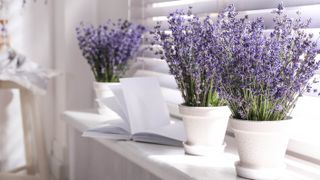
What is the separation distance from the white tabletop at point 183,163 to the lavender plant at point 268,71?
143mm

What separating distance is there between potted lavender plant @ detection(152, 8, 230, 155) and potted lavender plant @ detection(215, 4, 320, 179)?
5.4 inches

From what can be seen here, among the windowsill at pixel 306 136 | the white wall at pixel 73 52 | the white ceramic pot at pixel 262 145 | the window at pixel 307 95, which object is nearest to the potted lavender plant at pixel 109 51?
the window at pixel 307 95

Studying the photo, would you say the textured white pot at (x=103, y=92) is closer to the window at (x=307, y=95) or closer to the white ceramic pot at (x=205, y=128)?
the window at (x=307, y=95)

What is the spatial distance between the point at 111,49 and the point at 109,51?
1 centimetres

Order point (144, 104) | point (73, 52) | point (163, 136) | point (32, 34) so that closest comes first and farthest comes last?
point (163, 136), point (144, 104), point (73, 52), point (32, 34)

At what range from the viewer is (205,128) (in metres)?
1.05

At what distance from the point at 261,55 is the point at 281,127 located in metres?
0.14

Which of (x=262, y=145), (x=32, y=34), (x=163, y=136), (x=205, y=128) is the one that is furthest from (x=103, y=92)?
(x=32, y=34)

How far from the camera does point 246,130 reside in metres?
0.85

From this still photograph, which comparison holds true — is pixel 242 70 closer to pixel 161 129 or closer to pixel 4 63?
pixel 161 129

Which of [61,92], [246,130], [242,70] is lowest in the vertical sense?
[61,92]

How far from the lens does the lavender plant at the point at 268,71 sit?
0.81 m

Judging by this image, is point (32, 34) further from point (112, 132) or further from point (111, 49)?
point (112, 132)

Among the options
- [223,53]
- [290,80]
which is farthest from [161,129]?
[290,80]
